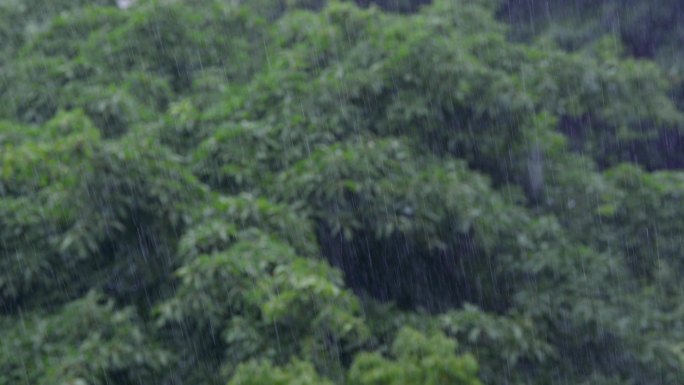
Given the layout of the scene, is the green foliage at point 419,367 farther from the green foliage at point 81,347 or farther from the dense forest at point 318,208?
the green foliage at point 81,347

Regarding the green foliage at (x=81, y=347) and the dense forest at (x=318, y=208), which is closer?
the green foliage at (x=81, y=347)

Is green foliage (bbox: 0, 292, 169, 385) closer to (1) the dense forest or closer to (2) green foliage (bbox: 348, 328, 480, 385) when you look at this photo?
(1) the dense forest

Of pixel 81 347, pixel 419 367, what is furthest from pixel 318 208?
pixel 81 347

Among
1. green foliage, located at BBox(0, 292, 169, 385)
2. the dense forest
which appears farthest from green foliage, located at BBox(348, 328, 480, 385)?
green foliage, located at BBox(0, 292, 169, 385)

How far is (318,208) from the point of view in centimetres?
550

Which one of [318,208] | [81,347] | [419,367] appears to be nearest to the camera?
[419,367]

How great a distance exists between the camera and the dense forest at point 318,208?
466 cm

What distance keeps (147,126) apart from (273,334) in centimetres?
188

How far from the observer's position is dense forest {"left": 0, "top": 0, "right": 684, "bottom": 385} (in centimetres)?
466

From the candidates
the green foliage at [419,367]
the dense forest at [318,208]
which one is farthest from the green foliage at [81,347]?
the green foliage at [419,367]

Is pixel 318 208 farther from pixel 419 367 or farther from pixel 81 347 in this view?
pixel 81 347

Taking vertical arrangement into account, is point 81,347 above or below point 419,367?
above

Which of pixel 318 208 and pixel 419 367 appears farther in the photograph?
pixel 318 208

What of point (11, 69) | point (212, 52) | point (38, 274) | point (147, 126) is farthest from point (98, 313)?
point (212, 52)
